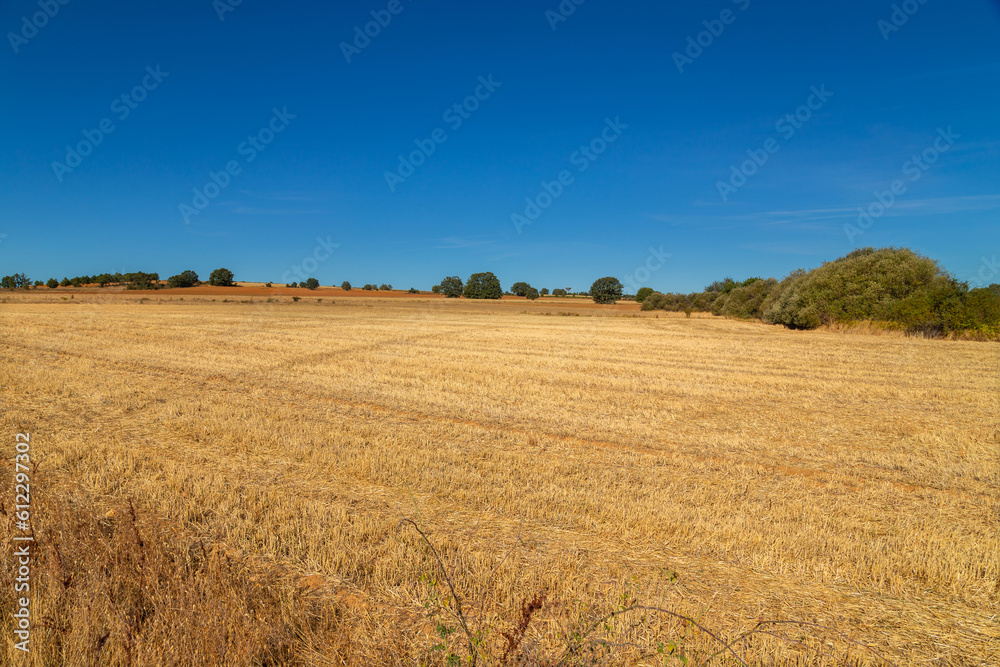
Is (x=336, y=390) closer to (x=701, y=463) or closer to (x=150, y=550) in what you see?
(x=150, y=550)

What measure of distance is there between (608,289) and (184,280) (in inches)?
3791

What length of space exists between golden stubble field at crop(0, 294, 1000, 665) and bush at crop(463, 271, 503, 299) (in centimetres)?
10930

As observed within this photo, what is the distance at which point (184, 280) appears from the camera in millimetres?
→ 92188

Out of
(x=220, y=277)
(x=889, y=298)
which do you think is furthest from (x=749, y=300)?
(x=220, y=277)

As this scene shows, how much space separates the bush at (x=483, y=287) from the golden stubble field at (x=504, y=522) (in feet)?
359

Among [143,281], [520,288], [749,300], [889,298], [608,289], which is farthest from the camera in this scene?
[520,288]

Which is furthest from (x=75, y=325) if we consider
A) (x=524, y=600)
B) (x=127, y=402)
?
(x=524, y=600)

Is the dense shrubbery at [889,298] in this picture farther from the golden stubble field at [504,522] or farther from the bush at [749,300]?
the golden stubble field at [504,522]

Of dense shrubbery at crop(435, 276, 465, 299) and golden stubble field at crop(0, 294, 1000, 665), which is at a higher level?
dense shrubbery at crop(435, 276, 465, 299)

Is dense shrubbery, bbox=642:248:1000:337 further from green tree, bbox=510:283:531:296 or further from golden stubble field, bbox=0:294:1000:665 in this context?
green tree, bbox=510:283:531:296

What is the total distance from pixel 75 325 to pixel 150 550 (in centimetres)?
3436

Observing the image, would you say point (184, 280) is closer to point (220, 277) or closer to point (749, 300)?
point (220, 277)

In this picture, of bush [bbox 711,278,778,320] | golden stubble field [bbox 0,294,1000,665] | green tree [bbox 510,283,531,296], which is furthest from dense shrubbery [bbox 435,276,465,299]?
golden stubble field [bbox 0,294,1000,665]

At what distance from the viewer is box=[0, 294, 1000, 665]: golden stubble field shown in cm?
354
